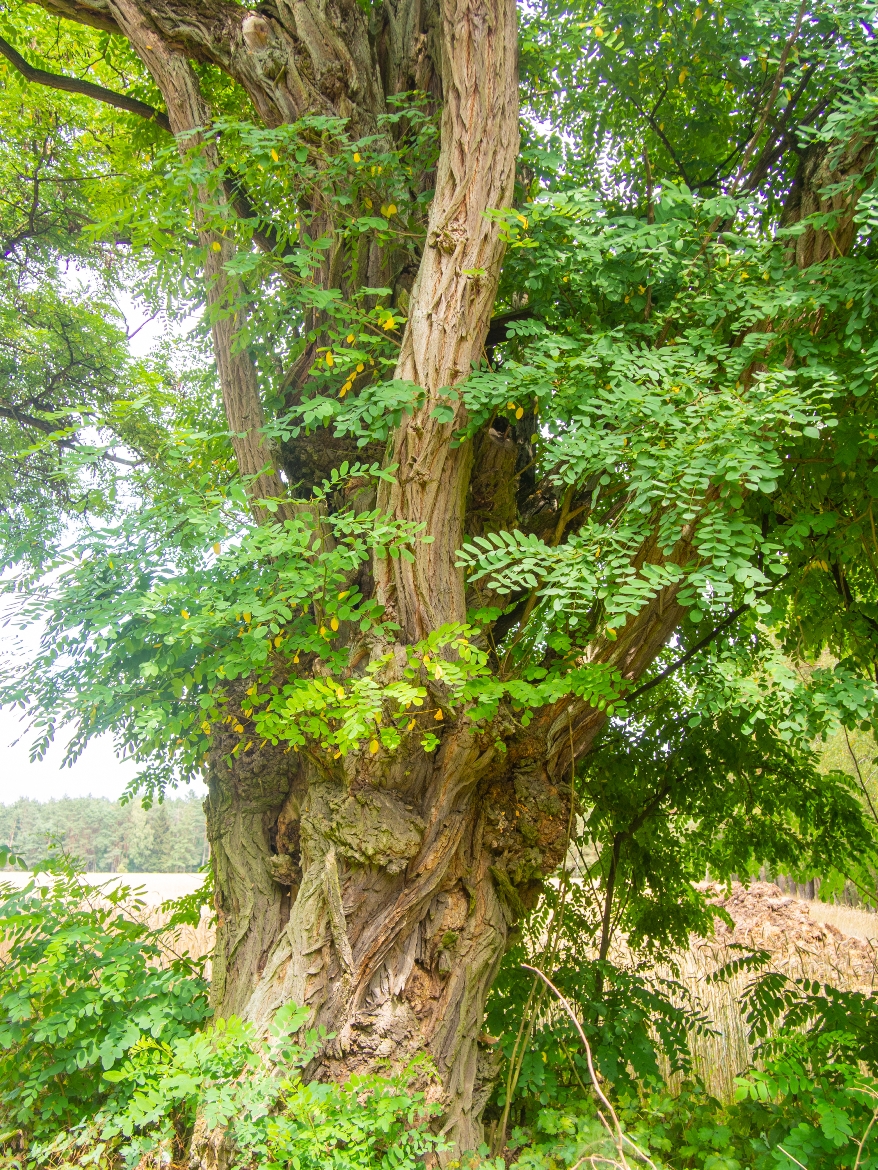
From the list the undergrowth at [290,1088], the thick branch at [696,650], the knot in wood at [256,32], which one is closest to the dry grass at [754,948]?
the undergrowth at [290,1088]

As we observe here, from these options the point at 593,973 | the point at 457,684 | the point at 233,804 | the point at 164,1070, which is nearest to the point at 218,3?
the point at 457,684

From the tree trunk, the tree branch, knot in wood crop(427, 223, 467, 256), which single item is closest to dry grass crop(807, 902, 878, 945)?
the tree trunk

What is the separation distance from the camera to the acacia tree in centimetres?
282

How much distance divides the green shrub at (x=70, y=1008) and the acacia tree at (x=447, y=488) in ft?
1.07

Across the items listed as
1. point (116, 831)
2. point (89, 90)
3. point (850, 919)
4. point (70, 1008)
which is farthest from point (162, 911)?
point (116, 831)

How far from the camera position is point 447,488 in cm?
320

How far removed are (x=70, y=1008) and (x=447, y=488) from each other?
8.87 feet

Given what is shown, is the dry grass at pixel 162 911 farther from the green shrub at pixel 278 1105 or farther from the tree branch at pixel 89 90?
the tree branch at pixel 89 90

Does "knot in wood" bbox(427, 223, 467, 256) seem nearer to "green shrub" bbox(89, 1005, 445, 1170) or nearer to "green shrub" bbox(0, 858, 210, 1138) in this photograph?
"green shrub" bbox(89, 1005, 445, 1170)

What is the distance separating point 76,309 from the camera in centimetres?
796

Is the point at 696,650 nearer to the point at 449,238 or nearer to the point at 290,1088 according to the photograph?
the point at 449,238

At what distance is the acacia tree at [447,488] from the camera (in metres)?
2.82

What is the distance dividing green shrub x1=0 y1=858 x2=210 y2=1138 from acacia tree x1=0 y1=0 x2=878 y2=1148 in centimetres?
33

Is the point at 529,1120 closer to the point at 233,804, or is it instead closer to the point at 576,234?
the point at 233,804
